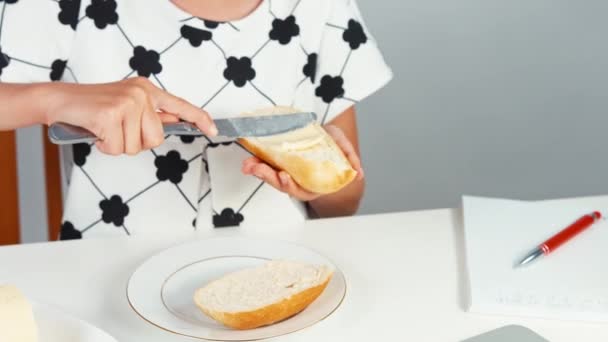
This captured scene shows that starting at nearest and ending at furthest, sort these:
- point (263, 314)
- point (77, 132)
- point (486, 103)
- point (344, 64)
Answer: point (263, 314) < point (77, 132) < point (344, 64) < point (486, 103)

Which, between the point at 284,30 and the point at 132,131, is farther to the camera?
the point at 284,30

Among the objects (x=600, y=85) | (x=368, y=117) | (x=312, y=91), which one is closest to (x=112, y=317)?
(x=312, y=91)

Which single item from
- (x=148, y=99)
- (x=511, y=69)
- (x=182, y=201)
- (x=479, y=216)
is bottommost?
(x=511, y=69)

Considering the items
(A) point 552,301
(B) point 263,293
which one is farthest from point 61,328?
(A) point 552,301

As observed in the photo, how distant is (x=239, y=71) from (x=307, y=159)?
0.27m

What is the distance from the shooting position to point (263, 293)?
71cm

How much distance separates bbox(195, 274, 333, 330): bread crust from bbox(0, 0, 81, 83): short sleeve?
472mm

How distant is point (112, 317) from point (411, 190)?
1.24m

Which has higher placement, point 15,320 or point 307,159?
Result: point 15,320

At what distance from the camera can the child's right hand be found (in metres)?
0.76

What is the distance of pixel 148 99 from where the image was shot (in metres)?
0.78

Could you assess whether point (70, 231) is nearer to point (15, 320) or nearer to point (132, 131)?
point (132, 131)

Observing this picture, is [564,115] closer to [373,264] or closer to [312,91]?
[312,91]

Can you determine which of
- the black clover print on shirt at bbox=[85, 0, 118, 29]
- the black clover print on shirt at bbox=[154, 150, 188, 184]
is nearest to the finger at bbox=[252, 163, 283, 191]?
the black clover print on shirt at bbox=[154, 150, 188, 184]
